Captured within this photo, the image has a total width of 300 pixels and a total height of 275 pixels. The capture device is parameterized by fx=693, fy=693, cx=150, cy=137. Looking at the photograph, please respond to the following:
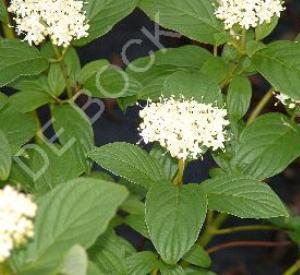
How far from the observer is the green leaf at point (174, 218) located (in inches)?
37.2

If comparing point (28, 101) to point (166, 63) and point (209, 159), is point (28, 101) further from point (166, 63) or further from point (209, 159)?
point (209, 159)

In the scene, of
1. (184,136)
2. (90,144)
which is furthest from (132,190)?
(184,136)

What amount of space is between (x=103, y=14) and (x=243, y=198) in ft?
1.34

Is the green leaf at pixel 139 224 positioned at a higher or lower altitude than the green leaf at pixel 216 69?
lower

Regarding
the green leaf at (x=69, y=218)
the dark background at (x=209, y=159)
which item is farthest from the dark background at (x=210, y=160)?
the green leaf at (x=69, y=218)

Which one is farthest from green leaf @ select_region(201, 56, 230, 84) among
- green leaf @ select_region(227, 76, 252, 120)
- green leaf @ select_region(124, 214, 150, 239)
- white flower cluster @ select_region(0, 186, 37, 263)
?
white flower cluster @ select_region(0, 186, 37, 263)

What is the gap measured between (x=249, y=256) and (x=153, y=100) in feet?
2.91

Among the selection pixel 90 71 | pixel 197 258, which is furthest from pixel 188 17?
pixel 197 258

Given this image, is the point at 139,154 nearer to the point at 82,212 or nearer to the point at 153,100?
the point at 153,100

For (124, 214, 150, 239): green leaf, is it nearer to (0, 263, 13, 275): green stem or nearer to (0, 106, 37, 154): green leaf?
(0, 106, 37, 154): green leaf

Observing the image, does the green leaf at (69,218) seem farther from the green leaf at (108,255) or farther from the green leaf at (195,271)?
the green leaf at (195,271)

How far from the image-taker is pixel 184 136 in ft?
3.21

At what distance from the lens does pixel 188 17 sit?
118cm

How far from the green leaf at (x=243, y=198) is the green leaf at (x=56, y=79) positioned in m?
0.31
